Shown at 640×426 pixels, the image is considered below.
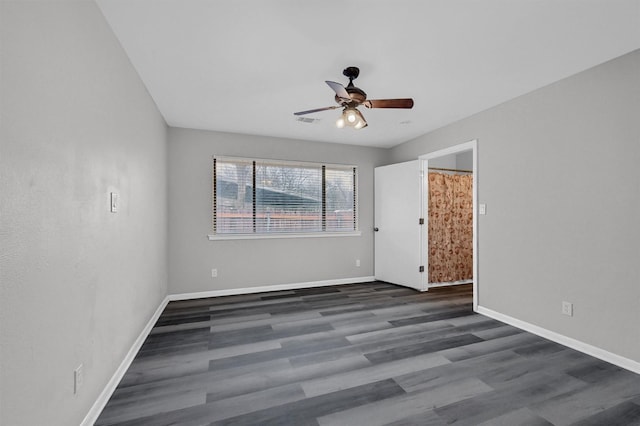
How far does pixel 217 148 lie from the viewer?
4.26 m

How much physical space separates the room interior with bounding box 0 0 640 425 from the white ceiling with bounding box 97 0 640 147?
18mm

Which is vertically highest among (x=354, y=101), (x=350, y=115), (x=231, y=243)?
(x=354, y=101)

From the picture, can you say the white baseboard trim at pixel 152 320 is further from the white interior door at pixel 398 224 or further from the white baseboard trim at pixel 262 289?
the white interior door at pixel 398 224

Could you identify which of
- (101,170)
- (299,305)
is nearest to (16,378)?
(101,170)

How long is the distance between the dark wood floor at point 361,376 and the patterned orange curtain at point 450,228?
5.52 ft

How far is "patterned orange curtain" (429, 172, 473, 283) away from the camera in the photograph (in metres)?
5.02

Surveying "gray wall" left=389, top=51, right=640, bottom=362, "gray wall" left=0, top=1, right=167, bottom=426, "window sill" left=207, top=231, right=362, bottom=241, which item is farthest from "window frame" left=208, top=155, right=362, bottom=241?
"gray wall" left=389, top=51, right=640, bottom=362

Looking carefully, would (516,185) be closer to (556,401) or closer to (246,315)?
(556,401)

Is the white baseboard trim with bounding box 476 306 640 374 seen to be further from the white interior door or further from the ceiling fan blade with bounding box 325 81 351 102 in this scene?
the ceiling fan blade with bounding box 325 81 351 102

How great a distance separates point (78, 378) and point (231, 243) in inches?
112

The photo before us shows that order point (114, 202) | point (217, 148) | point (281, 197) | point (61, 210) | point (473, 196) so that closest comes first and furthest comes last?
point (61, 210)
point (114, 202)
point (473, 196)
point (217, 148)
point (281, 197)

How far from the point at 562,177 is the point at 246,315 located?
3.54 metres

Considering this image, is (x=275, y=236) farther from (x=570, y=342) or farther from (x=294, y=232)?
(x=570, y=342)

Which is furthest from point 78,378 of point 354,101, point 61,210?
point 354,101
